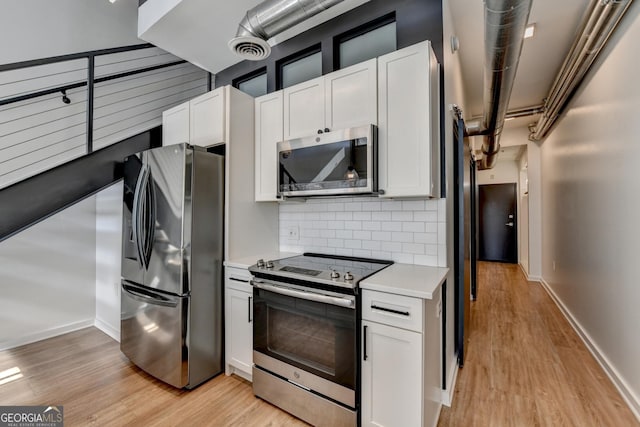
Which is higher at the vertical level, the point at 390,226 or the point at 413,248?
the point at 390,226

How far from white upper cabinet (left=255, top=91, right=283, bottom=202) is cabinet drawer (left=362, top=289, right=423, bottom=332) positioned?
1264mm

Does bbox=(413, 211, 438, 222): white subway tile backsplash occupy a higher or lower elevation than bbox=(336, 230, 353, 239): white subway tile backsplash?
higher

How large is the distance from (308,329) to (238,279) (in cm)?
77

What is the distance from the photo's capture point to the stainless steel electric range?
5.50 feet

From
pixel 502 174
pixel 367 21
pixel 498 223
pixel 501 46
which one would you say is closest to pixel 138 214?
pixel 367 21

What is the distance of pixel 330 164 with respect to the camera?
2119 millimetres

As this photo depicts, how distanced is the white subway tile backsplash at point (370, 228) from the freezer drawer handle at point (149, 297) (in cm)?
114

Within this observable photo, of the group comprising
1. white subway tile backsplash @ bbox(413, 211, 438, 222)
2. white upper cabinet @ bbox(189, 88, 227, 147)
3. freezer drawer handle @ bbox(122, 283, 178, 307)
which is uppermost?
white upper cabinet @ bbox(189, 88, 227, 147)

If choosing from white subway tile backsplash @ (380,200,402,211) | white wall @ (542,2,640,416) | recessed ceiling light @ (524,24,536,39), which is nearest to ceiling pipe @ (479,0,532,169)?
recessed ceiling light @ (524,24,536,39)

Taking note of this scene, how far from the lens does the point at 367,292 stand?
1.66 m

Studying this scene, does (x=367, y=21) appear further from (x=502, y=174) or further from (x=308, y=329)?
(x=502, y=174)

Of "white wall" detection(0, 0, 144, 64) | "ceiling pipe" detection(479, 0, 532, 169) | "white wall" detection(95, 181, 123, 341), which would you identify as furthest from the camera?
"white wall" detection(95, 181, 123, 341)

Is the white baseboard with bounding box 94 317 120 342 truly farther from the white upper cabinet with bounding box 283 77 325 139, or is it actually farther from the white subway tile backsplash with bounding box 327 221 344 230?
the white upper cabinet with bounding box 283 77 325 139

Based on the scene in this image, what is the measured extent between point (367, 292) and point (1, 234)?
2.42m
